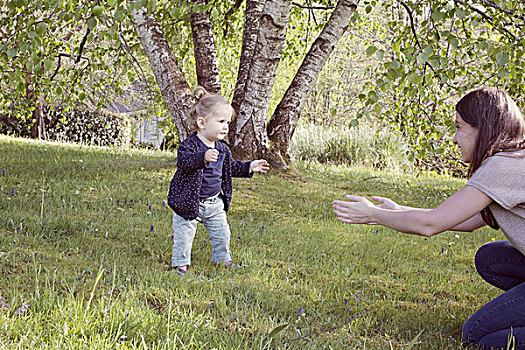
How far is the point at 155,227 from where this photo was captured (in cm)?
448

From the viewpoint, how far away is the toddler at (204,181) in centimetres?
351

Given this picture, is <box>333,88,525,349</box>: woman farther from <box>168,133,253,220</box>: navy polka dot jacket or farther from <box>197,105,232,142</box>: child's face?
<box>197,105,232,142</box>: child's face

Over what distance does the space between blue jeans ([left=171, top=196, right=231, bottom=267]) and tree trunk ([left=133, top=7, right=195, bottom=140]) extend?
3149 millimetres

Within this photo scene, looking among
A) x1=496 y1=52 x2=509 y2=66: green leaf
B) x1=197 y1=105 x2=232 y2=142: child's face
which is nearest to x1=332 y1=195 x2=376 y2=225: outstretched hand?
x1=197 y1=105 x2=232 y2=142: child's face

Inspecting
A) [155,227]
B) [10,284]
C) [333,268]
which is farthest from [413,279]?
[10,284]

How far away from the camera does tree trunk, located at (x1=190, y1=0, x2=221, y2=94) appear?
7.15 m

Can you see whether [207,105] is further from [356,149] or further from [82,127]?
[82,127]

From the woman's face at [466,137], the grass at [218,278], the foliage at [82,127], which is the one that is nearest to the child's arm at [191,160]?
the grass at [218,278]

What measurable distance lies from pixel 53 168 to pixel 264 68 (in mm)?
3285

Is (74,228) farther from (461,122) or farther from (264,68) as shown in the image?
(264,68)

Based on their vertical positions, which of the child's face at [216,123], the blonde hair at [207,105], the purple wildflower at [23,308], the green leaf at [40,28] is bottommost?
the purple wildflower at [23,308]

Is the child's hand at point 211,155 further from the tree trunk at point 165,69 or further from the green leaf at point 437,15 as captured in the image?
the tree trunk at point 165,69

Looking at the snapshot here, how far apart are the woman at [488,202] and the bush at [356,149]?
9.95 meters

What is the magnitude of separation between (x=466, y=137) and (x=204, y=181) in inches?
76.0
